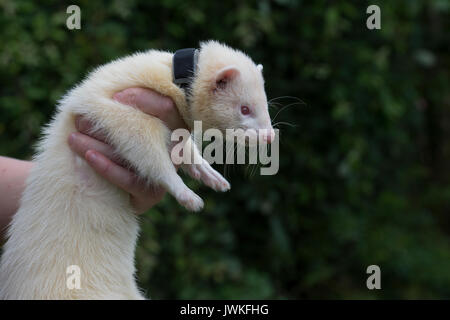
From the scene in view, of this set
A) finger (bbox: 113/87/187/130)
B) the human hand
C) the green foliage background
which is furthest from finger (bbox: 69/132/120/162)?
the green foliage background

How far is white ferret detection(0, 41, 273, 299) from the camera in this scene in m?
1.70

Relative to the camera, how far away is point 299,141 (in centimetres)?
405

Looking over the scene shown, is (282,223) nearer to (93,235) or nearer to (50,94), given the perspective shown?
(50,94)

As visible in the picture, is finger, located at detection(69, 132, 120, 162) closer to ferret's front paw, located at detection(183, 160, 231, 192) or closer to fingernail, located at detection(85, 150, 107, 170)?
fingernail, located at detection(85, 150, 107, 170)

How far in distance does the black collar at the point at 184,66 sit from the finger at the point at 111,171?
36 centimetres

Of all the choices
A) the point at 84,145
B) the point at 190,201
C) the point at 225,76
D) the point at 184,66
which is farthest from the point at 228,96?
the point at 84,145

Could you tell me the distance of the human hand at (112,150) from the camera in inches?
69.1

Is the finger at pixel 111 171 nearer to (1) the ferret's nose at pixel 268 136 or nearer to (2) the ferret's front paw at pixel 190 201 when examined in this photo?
(2) the ferret's front paw at pixel 190 201

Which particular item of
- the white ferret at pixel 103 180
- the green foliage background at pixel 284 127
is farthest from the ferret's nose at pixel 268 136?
the green foliage background at pixel 284 127

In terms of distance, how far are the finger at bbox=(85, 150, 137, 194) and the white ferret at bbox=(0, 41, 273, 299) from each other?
3cm

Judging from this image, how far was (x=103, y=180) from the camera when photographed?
1.79 metres

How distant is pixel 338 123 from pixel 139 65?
2.43 m

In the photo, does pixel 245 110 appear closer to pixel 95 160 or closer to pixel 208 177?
pixel 208 177
